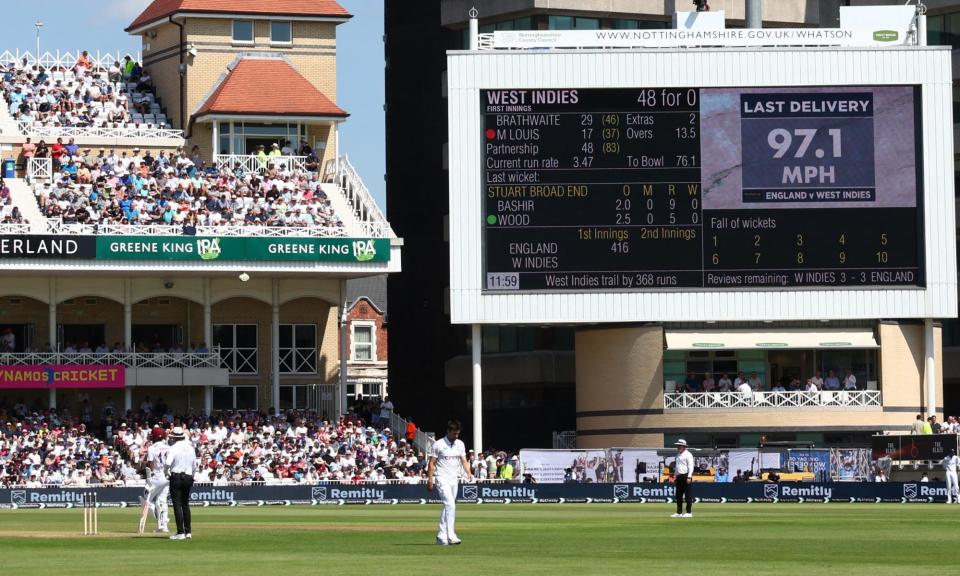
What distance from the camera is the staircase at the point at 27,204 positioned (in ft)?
189

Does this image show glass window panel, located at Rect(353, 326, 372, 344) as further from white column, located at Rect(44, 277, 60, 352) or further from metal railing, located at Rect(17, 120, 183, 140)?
white column, located at Rect(44, 277, 60, 352)

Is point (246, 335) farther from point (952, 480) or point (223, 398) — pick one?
point (952, 480)

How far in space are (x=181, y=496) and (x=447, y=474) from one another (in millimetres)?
4276

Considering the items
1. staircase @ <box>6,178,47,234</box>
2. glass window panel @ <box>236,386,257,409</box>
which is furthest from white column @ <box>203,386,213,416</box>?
staircase @ <box>6,178,47,234</box>

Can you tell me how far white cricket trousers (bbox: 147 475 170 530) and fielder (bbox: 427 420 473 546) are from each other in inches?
237

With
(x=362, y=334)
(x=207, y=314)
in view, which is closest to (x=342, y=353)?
(x=207, y=314)

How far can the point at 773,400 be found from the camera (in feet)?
188

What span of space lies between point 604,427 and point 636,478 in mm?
6095

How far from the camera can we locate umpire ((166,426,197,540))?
91.4ft

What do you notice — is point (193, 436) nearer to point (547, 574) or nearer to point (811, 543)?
point (811, 543)

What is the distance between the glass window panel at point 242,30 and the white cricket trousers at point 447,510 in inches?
1811

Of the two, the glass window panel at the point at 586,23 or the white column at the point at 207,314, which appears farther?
the glass window panel at the point at 586,23

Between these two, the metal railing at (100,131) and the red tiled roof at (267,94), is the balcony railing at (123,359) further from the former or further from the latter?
the red tiled roof at (267,94)

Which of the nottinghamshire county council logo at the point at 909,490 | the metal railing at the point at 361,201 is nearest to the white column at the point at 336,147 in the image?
the metal railing at the point at 361,201
